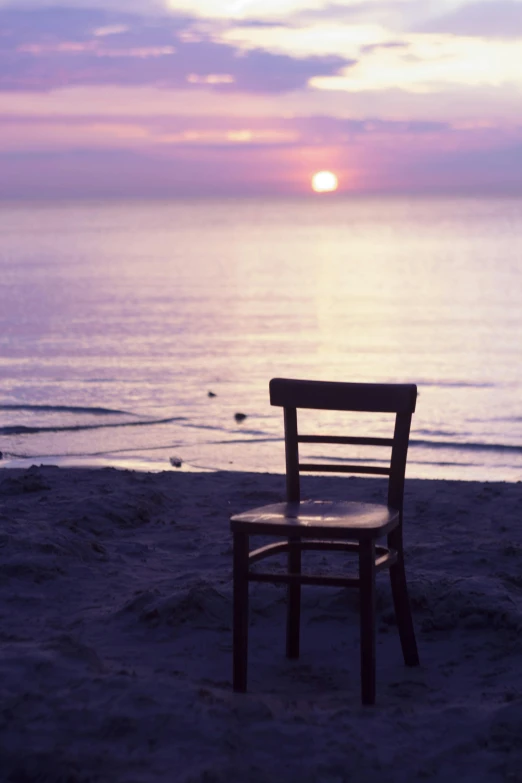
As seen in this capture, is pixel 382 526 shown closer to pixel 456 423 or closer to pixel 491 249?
pixel 456 423

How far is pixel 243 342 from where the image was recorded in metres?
20.6

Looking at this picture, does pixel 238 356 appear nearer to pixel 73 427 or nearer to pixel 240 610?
pixel 73 427

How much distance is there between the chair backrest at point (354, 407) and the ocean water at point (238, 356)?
229 inches

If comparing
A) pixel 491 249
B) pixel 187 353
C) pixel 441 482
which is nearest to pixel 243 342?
pixel 187 353

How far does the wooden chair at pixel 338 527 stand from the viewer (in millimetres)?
3502

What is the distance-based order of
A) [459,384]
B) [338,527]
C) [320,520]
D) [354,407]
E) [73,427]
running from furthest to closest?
1. [459,384]
2. [73,427]
3. [354,407]
4. [320,520]
5. [338,527]

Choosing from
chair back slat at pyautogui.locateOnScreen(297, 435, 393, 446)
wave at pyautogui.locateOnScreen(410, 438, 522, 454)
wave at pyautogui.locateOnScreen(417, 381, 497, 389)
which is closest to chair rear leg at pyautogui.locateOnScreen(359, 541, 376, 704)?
chair back slat at pyautogui.locateOnScreen(297, 435, 393, 446)

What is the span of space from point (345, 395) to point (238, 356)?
1462 cm

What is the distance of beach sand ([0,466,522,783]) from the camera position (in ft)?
10.3

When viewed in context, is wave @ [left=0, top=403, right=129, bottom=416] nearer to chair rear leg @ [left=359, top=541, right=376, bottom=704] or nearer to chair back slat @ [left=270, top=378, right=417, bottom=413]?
chair back slat @ [left=270, top=378, right=417, bottom=413]

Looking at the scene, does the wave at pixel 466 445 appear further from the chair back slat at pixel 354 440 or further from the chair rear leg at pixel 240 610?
the chair rear leg at pixel 240 610

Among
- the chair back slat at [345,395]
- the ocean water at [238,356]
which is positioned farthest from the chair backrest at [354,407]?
the ocean water at [238,356]

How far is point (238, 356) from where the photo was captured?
18.6 m

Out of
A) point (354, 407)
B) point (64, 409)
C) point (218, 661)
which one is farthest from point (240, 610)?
point (64, 409)
